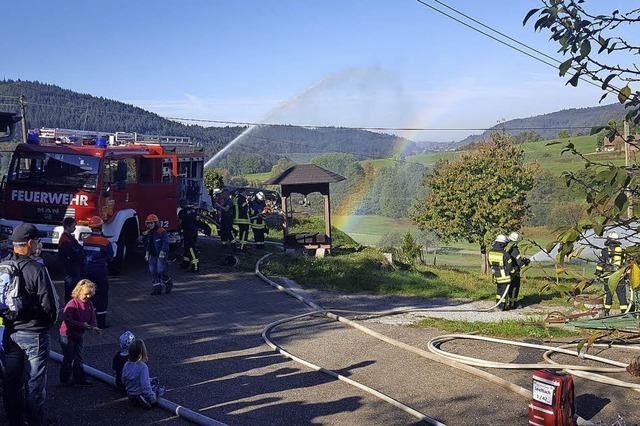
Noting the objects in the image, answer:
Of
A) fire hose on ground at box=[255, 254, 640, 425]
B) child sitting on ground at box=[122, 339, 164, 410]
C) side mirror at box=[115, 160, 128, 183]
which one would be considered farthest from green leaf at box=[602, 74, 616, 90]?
side mirror at box=[115, 160, 128, 183]

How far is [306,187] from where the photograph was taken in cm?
1917

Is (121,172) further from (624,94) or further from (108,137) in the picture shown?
(624,94)

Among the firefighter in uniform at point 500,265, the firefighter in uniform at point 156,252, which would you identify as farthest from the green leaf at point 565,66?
the firefighter in uniform at point 500,265

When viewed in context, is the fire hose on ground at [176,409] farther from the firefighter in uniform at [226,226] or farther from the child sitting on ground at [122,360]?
the firefighter in uniform at [226,226]

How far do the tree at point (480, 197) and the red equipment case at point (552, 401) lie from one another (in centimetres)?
2311

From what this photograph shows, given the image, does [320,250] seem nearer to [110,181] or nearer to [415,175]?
[110,181]

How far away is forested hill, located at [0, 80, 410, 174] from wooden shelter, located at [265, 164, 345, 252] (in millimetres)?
26191

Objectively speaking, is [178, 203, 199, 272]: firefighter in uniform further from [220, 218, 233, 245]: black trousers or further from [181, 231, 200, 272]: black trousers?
[220, 218, 233, 245]: black trousers

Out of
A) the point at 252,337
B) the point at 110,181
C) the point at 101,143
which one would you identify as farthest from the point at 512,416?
the point at 101,143

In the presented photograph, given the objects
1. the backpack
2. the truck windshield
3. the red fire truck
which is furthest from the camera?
the truck windshield

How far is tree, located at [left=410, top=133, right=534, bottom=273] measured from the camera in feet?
96.4

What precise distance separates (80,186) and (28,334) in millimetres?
8049

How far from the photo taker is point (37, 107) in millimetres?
57844

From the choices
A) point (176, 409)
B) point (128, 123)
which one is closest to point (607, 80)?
point (176, 409)
